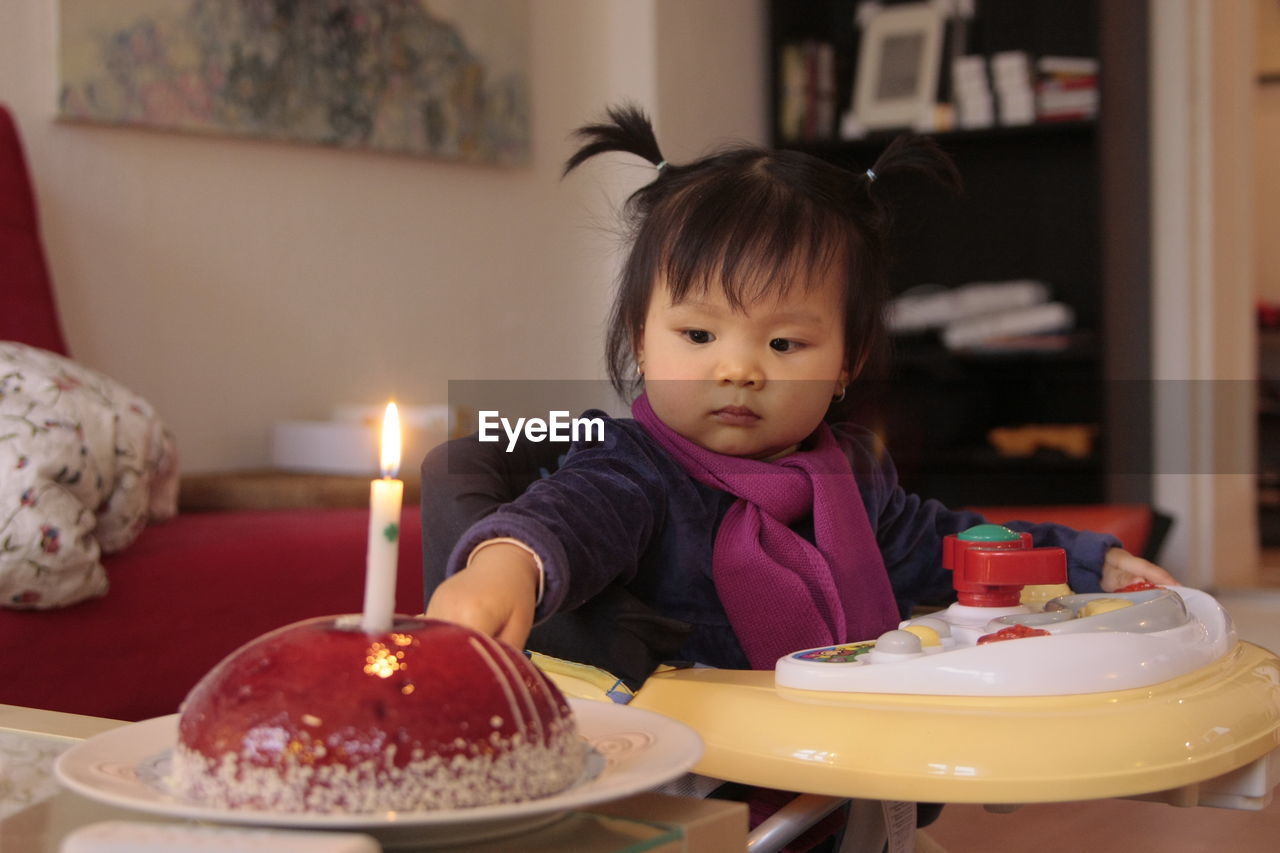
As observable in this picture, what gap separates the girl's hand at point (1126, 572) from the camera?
924 mm

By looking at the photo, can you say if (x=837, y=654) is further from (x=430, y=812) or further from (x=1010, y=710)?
(x=430, y=812)

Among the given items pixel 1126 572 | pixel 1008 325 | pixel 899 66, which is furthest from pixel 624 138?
pixel 899 66

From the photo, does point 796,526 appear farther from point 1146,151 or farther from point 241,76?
point 1146,151

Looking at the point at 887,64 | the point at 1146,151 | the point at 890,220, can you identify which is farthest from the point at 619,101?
the point at 890,220

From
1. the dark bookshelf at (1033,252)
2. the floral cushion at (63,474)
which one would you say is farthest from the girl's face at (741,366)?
the dark bookshelf at (1033,252)

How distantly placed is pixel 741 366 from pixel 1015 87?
2573 mm

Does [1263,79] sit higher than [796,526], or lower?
higher

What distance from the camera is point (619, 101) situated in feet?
10.0

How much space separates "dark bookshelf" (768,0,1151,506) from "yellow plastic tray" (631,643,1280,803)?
2422mm

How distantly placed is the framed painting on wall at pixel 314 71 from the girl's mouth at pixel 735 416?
5.34ft

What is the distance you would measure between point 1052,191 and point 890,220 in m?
2.45

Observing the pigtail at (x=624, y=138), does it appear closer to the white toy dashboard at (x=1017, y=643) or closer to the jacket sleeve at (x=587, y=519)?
the jacket sleeve at (x=587, y=519)

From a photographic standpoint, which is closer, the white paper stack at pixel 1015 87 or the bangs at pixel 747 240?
the bangs at pixel 747 240

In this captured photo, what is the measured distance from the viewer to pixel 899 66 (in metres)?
3.37
